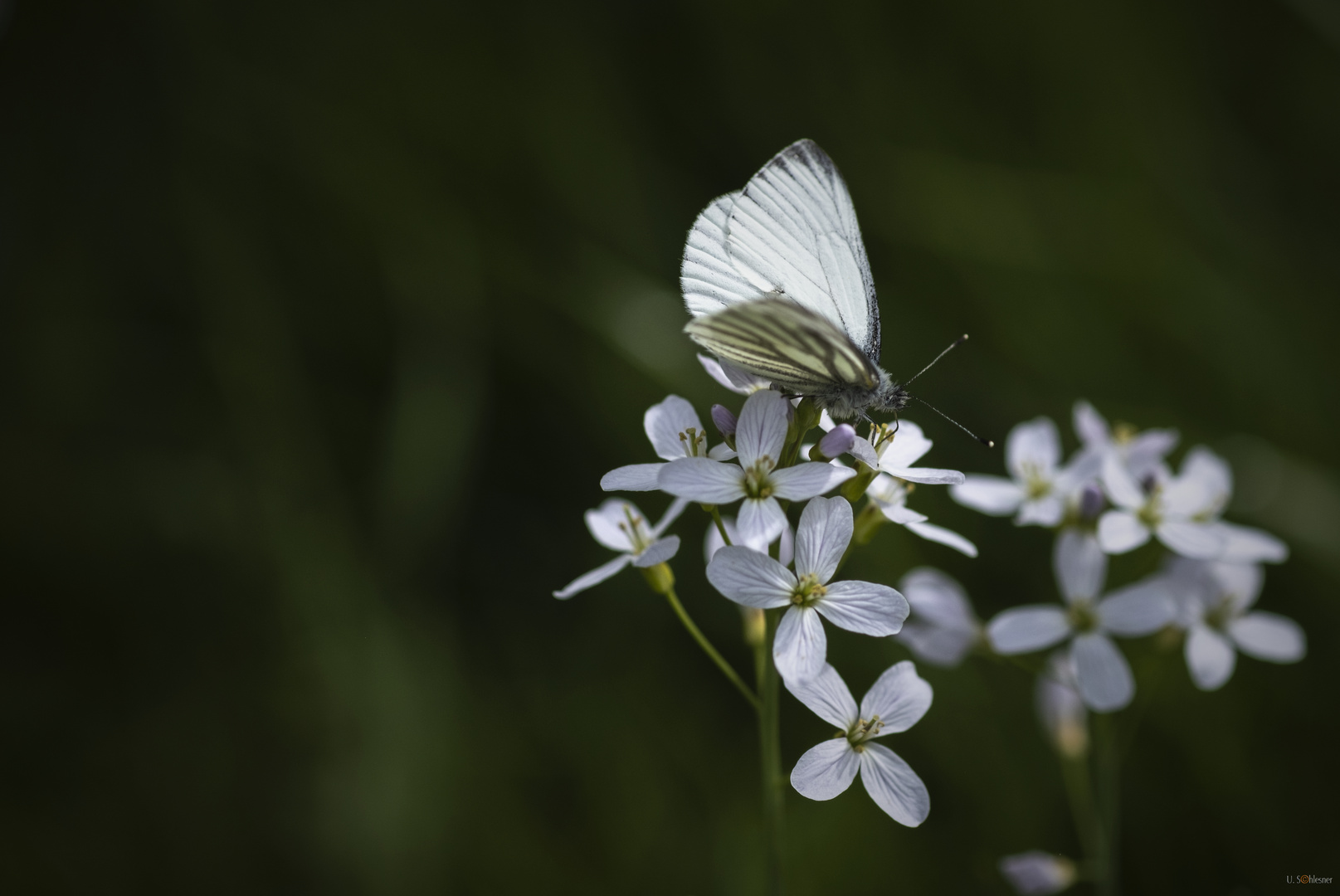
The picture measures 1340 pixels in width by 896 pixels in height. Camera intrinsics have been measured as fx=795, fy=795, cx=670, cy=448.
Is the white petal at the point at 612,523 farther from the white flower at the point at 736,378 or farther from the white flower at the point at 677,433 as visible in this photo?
the white flower at the point at 736,378

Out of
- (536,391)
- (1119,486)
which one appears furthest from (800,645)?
(536,391)

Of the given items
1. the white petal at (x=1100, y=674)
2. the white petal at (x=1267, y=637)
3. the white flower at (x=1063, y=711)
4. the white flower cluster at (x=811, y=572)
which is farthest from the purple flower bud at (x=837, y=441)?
the white petal at (x=1267, y=637)

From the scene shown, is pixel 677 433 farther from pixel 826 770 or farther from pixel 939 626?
pixel 939 626

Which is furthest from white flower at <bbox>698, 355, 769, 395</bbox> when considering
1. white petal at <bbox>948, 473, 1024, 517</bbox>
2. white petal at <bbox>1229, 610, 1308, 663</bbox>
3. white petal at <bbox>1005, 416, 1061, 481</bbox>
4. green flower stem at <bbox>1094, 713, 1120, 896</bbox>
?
white petal at <bbox>1229, 610, 1308, 663</bbox>

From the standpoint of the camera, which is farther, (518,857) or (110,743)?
(110,743)

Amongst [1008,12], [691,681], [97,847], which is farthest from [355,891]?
[1008,12]

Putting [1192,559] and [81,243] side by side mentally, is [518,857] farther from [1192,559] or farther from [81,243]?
[81,243]
